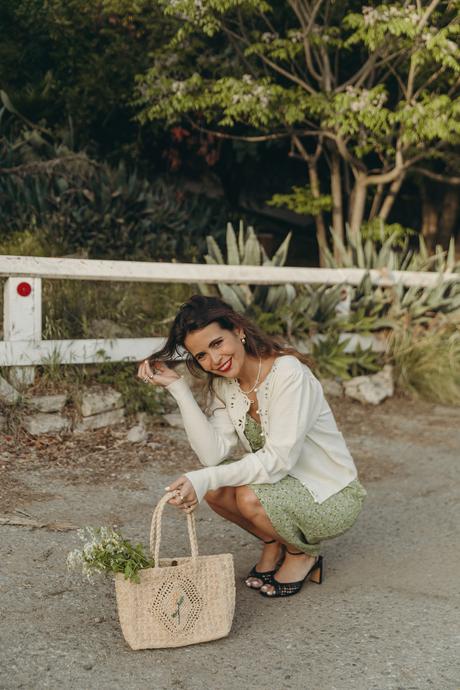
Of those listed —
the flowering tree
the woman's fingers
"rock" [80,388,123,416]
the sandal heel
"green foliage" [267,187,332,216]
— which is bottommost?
the sandal heel

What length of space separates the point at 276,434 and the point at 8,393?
2833 millimetres

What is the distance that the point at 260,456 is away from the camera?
11.6ft

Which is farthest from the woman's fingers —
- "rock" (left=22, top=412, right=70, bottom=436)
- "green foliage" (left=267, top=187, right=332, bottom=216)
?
"green foliage" (left=267, top=187, right=332, bottom=216)

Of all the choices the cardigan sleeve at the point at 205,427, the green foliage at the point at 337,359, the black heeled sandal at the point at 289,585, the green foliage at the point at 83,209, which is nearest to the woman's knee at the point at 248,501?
the cardigan sleeve at the point at 205,427

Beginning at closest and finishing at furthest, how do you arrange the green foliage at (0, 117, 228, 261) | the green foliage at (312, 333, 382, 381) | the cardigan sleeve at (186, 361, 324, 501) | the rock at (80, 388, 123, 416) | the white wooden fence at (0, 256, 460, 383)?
the cardigan sleeve at (186, 361, 324, 501) < the white wooden fence at (0, 256, 460, 383) < the rock at (80, 388, 123, 416) < the green foliage at (312, 333, 382, 381) < the green foliage at (0, 117, 228, 261)

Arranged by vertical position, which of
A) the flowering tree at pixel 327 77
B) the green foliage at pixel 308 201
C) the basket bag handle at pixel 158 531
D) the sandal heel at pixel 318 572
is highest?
the flowering tree at pixel 327 77

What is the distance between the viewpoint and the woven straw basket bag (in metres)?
3.05

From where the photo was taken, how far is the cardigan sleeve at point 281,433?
3473mm

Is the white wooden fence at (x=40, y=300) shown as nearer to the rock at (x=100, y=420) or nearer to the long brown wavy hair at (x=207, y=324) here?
the rock at (x=100, y=420)

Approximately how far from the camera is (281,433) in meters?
3.50

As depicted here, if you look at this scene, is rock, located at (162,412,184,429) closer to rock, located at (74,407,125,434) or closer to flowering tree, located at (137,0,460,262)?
rock, located at (74,407,125,434)

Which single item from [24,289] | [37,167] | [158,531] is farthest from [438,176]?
[158,531]

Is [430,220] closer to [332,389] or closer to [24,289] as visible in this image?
[332,389]

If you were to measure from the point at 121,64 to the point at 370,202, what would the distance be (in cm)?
430
